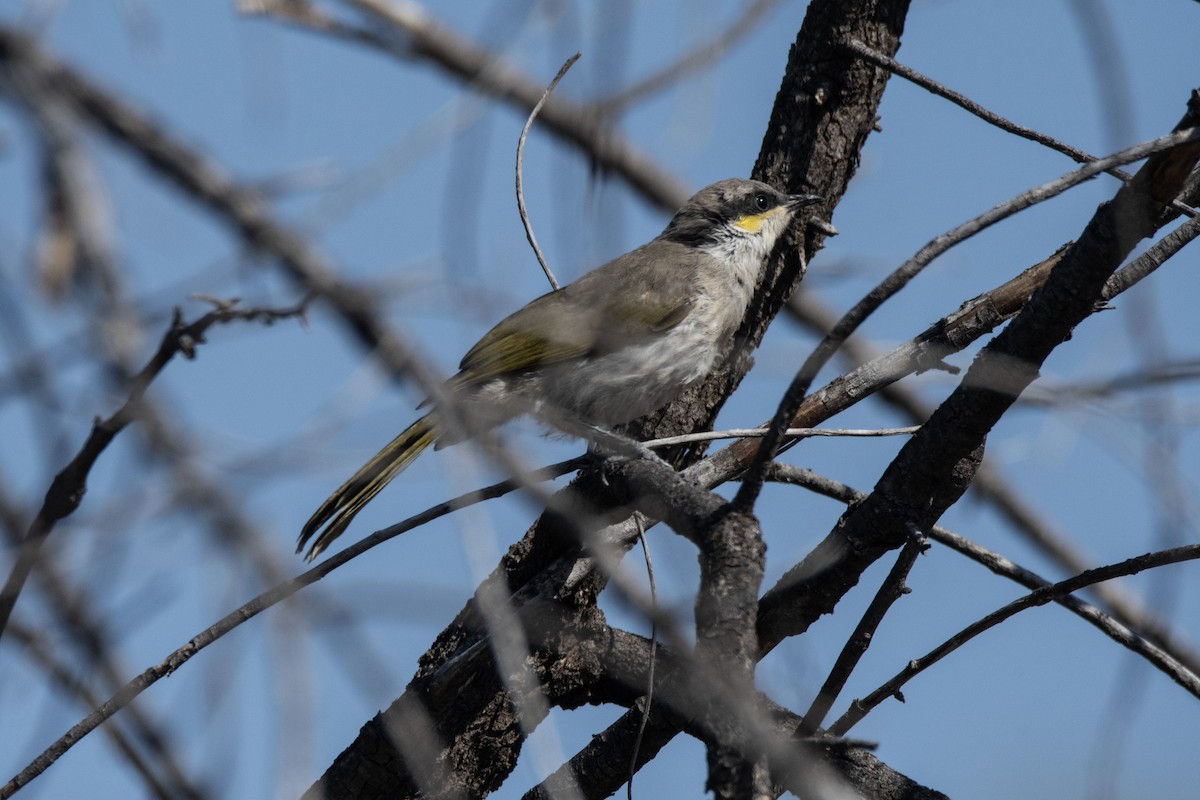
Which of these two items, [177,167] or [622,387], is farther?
[177,167]

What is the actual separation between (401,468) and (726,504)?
243 cm

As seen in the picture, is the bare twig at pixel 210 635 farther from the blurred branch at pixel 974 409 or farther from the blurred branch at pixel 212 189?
the blurred branch at pixel 974 409

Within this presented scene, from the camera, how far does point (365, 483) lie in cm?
432

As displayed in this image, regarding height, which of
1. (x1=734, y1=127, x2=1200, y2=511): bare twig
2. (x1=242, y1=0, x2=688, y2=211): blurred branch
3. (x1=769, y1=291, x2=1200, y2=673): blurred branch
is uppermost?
(x1=242, y1=0, x2=688, y2=211): blurred branch

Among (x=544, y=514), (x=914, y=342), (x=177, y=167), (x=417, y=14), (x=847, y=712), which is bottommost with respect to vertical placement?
(x=847, y=712)

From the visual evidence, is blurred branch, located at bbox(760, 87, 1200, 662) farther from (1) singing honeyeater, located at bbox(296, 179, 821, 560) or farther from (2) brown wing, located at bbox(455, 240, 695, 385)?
(2) brown wing, located at bbox(455, 240, 695, 385)

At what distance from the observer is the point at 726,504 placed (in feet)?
7.15

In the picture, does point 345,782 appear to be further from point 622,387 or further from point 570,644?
point 622,387

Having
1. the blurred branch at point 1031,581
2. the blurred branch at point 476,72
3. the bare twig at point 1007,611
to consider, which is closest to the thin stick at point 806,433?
the blurred branch at point 1031,581

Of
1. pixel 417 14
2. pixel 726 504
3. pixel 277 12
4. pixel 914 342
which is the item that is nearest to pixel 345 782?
pixel 726 504

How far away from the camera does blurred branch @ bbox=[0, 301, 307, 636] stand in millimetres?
2945

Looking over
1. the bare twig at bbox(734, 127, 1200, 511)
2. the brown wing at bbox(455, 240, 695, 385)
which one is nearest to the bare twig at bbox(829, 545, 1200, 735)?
the bare twig at bbox(734, 127, 1200, 511)

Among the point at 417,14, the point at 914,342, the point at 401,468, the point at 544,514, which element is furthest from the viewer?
the point at 417,14

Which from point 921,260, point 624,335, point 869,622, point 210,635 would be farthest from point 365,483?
point 921,260
